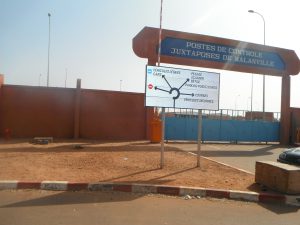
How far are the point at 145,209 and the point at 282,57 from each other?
62.3 ft

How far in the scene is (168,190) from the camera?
8.57 meters

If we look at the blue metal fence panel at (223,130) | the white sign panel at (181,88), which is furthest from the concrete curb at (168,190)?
the blue metal fence panel at (223,130)

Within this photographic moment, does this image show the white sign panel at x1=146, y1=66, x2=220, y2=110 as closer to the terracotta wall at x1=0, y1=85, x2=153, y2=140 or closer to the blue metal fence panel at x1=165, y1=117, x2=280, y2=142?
the terracotta wall at x1=0, y1=85, x2=153, y2=140

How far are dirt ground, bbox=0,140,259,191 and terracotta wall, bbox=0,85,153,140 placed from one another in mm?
4619

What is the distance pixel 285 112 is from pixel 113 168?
16919 millimetres

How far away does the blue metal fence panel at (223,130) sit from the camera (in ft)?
72.8

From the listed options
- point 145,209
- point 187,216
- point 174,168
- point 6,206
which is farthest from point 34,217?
point 174,168

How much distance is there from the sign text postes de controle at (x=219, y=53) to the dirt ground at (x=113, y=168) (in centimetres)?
761

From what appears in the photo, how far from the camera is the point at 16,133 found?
18844mm

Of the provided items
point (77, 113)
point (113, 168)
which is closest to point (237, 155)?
point (113, 168)

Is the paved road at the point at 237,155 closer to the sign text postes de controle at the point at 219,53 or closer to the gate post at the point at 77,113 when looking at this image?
the gate post at the point at 77,113

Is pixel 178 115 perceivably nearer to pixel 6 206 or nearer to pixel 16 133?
pixel 16 133

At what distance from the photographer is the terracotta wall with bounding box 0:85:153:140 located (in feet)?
61.9

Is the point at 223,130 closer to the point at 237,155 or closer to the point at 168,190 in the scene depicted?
the point at 237,155
